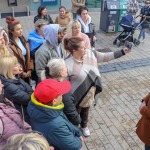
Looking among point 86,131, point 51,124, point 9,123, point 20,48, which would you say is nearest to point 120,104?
point 86,131

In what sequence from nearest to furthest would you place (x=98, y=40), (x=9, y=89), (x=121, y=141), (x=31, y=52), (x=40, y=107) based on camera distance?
(x=40, y=107) → (x=9, y=89) → (x=121, y=141) → (x=31, y=52) → (x=98, y=40)

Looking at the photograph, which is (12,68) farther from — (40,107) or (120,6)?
(120,6)

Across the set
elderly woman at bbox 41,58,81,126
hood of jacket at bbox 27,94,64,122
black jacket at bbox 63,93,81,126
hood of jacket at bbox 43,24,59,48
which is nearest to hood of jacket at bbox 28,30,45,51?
hood of jacket at bbox 43,24,59,48

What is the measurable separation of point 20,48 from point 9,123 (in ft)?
6.21

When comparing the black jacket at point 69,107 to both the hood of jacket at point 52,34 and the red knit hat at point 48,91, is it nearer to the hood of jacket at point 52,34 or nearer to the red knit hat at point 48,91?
the red knit hat at point 48,91

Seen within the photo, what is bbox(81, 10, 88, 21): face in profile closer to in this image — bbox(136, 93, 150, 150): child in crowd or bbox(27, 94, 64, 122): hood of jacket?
bbox(136, 93, 150, 150): child in crowd

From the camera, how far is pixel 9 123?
2189 mm

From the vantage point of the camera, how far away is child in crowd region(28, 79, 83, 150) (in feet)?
6.84

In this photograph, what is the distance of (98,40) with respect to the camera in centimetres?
873

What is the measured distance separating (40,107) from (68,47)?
1255mm

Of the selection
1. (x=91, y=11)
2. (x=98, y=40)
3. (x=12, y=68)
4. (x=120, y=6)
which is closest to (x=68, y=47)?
(x=12, y=68)

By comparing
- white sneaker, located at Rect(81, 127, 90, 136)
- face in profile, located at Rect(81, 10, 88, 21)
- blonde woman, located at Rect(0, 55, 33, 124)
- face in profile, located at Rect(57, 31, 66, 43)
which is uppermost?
face in profile, located at Rect(81, 10, 88, 21)

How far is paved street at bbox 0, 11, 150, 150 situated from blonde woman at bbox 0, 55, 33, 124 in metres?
1.41

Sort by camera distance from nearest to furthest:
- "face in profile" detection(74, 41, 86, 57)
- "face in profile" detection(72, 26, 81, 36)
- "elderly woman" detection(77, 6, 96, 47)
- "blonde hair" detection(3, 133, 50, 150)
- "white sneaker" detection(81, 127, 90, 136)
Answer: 1. "blonde hair" detection(3, 133, 50, 150)
2. "face in profile" detection(74, 41, 86, 57)
3. "white sneaker" detection(81, 127, 90, 136)
4. "face in profile" detection(72, 26, 81, 36)
5. "elderly woman" detection(77, 6, 96, 47)
